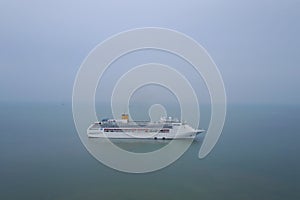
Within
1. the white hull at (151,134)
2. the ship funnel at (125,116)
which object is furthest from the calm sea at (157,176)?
the ship funnel at (125,116)

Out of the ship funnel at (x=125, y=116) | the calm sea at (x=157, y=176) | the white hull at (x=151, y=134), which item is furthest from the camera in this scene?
the ship funnel at (x=125, y=116)

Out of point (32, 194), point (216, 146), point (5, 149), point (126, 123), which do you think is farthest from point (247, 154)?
point (5, 149)

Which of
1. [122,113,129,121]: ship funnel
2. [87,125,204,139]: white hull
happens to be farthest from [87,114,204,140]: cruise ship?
[122,113,129,121]: ship funnel

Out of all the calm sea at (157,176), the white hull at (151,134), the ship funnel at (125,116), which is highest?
the ship funnel at (125,116)

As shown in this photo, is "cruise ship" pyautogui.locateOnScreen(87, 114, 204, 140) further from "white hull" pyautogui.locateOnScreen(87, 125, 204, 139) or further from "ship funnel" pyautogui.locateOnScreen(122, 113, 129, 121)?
"ship funnel" pyautogui.locateOnScreen(122, 113, 129, 121)

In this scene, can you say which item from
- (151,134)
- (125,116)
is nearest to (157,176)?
(151,134)

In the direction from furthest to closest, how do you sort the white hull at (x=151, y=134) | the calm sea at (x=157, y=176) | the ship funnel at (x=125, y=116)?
the ship funnel at (x=125, y=116) → the white hull at (x=151, y=134) → the calm sea at (x=157, y=176)

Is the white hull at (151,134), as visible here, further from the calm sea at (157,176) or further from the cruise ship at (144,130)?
the calm sea at (157,176)

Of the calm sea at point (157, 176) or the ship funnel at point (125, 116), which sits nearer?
the calm sea at point (157, 176)

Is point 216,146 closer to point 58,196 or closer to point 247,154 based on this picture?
point 247,154
